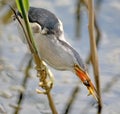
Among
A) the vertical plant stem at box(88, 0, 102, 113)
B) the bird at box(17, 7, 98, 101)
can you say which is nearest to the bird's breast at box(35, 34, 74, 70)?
the bird at box(17, 7, 98, 101)

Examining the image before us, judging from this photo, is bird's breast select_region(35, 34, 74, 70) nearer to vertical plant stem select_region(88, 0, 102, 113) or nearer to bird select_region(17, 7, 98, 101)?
bird select_region(17, 7, 98, 101)

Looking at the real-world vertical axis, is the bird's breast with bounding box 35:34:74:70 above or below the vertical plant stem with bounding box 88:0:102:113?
above

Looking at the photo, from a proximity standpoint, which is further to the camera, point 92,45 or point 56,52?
point 92,45

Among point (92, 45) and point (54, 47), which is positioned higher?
point (54, 47)

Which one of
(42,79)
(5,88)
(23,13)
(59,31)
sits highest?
(23,13)

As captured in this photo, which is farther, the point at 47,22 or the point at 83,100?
the point at 83,100

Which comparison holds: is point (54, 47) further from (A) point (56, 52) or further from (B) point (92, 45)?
(B) point (92, 45)

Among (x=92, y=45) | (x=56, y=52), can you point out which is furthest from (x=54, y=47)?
(x=92, y=45)

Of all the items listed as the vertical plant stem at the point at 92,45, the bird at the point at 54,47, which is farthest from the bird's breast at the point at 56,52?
the vertical plant stem at the point at 92,45

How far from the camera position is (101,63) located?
2.88 metres

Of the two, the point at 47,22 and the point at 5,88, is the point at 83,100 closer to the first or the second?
the point at 5,88

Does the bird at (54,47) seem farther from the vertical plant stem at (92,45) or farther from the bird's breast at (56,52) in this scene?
the vertical plant stem at (92,45)

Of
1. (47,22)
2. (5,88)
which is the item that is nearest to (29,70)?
(5,88)

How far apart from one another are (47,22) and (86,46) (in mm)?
1203
